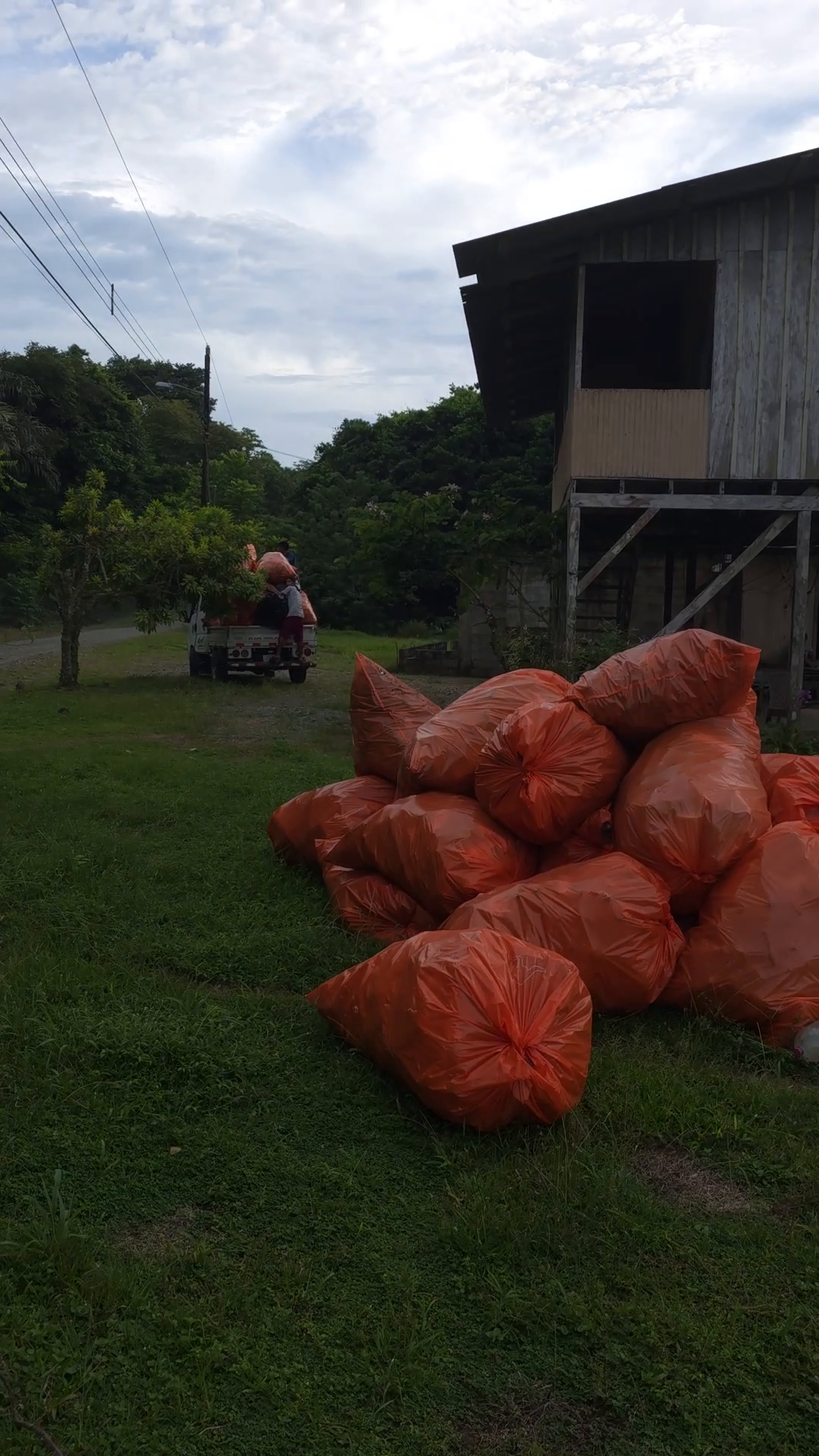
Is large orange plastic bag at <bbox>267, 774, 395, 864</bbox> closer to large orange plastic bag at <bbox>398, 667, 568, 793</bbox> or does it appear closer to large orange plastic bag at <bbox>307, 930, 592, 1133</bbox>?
large orange plastic bag at <bbox>398, 667, 568, 793</bbox>

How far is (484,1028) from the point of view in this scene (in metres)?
2.86

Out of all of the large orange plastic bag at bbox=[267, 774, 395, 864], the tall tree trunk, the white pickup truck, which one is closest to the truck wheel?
the white pickup truck

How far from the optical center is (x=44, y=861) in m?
5.36

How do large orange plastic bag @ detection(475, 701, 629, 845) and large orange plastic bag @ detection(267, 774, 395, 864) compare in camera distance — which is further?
large orange plastic bag @ detection(267, 774, 395, 864)

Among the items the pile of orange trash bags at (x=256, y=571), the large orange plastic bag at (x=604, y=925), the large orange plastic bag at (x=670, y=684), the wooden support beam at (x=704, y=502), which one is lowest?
the large orange plastic bag at (x=604, y=925)

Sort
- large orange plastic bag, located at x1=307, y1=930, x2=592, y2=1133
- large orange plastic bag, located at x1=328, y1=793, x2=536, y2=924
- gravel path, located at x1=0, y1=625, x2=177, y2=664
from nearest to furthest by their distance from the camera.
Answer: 1. large orange plastic bag, located at x1=307, y1=930, x2=592, y2=1133
2. large orange plastic bag, located at x1=328, y1=793, x2=536, y2=924
3. gravel path, located at x1=0, y1=625, x2=177, y2=664

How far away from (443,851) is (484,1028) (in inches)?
46.9

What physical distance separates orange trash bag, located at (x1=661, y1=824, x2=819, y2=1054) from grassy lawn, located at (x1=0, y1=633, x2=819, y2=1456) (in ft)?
0.40

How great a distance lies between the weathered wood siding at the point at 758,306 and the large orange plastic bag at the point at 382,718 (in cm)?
599

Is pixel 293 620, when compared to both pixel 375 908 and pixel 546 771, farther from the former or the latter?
pixel 546 771


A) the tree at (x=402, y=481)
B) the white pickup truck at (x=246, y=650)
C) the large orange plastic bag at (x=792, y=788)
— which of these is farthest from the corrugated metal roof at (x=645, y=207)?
the tree at (x=402, y=481)

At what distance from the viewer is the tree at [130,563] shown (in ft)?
40.7

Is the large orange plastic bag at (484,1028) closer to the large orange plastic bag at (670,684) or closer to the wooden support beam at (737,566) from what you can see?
the large orange plastic bag at (670,684)

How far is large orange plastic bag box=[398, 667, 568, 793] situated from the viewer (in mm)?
4336
